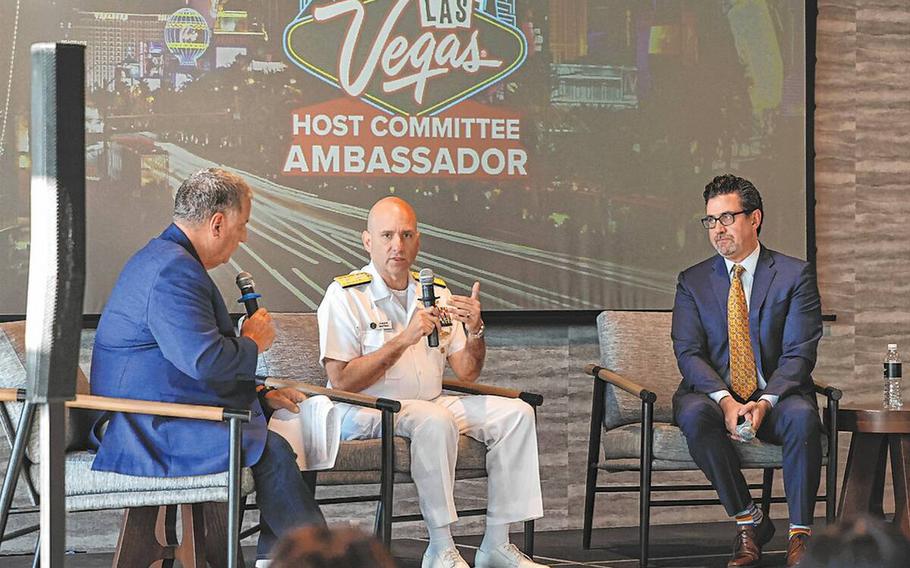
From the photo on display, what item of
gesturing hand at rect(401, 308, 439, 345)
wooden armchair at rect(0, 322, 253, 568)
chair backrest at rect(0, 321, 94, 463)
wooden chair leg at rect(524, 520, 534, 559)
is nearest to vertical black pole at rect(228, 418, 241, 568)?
wooden armchair at rect(0, 322, 253, 568)

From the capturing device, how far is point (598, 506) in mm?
5125

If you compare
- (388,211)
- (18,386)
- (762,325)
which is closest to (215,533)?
(18,386)

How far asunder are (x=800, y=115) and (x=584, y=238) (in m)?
1.11

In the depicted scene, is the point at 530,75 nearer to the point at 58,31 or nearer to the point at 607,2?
the point at 607,2

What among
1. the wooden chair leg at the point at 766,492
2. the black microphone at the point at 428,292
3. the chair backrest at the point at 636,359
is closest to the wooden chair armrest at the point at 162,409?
the black microphone at the point at 428,292

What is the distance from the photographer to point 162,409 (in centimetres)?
305

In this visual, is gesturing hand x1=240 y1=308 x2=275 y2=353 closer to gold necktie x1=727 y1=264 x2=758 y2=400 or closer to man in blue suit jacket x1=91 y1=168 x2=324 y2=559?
man in blue suit jacket x1=91 y1=168 x2=324 y2=559

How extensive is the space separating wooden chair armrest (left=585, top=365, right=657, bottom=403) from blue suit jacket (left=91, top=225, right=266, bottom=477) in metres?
1.45

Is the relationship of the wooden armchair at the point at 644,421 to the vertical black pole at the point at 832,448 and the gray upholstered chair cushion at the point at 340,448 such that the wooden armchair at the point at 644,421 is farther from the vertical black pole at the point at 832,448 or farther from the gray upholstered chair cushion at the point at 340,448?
the gray upholstered chair cushion at the point at 340,448

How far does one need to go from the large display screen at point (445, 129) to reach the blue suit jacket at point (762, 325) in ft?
2.26

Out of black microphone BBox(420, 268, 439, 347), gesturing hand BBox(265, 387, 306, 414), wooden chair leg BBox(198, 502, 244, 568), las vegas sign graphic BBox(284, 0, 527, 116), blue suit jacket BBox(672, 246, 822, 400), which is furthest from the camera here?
las vegas sign graphic BBox(284, 0, 527, 116)

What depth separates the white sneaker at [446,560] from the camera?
3713 millimetres

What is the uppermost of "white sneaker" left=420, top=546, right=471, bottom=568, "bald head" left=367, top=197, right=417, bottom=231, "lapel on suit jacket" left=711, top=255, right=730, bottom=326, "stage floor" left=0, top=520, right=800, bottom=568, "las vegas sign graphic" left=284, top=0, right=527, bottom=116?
"las vegas sign graphic" left=284, top=0, right=527, bottom=116

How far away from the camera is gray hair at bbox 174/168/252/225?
3291 mm
